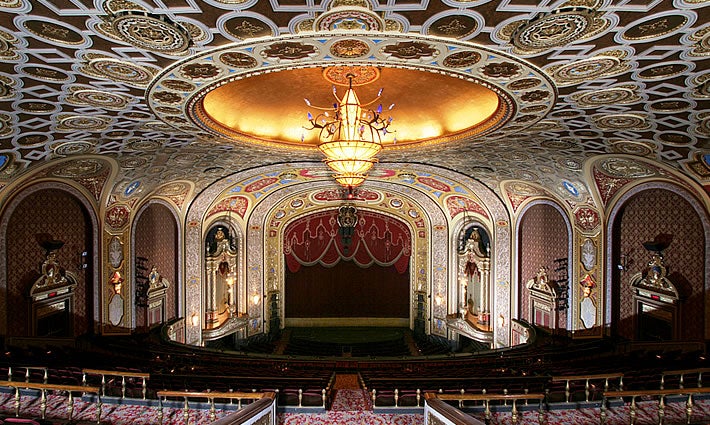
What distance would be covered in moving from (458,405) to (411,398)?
819 mm

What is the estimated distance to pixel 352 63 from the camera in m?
5.21

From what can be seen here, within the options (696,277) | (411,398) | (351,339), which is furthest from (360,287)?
(411,398)

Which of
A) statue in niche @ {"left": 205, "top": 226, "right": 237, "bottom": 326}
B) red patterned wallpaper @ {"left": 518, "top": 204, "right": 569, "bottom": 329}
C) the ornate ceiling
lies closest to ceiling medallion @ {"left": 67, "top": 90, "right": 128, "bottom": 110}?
the ornate ceiling

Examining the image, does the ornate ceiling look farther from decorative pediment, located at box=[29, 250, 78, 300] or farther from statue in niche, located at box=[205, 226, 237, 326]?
statue in niche, located at box=[205, 226, 237, 326]

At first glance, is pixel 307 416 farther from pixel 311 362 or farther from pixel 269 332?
pixel 269 332

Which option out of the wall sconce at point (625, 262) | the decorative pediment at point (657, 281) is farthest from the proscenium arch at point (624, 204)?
the decorative pediment at point (657, 281)

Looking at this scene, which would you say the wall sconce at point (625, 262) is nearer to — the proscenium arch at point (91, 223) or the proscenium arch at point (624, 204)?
the proscenium arch at point (624, 204)

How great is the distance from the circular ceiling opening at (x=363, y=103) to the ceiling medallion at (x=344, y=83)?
0.02 meters

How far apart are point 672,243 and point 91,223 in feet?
51.9

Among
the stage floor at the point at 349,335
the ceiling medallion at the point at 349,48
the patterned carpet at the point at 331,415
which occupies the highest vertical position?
the ceiling medallion at the point at 349,48

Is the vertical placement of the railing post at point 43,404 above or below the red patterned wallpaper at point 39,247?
below

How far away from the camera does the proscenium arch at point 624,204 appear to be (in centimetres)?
1080

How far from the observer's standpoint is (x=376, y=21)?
4066 mm

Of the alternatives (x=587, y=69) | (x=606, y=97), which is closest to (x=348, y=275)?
(x=606, y=97)
